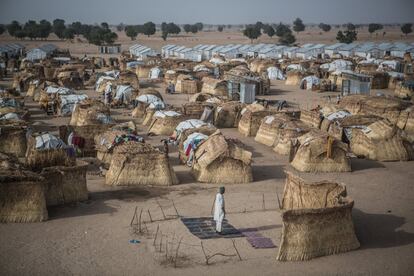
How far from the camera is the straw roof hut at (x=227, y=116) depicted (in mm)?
21625

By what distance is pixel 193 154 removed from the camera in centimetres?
1493

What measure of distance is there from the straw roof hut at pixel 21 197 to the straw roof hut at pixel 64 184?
0.85 metres

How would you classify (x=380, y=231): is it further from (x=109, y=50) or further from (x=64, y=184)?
(x=109, y=50)

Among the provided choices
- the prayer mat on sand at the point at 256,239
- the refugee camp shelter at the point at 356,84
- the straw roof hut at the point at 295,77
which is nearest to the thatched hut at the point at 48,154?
A: the prayer mat on sand at the point at 256,239

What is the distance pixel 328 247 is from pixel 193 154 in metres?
6.34

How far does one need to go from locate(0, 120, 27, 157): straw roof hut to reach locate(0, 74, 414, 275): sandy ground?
10.9 feet

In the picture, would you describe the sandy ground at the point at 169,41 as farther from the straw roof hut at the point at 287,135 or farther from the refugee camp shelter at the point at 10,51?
the straw roof hut at the point at 287,135

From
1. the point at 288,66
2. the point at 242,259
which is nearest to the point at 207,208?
the point at 242,259

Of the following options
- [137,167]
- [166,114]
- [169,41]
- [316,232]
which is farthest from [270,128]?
[169,41]

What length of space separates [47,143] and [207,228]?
5.18m

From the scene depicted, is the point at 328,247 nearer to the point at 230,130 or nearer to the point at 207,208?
the point at 207,208

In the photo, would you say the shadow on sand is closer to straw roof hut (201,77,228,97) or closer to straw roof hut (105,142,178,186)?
straw roof hut (105,142,178,186)

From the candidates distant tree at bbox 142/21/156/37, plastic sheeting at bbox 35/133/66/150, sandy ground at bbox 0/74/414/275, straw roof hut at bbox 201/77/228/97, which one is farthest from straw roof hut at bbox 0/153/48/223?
distant tree at bbox 142/21/156/37

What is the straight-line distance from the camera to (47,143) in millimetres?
13070
